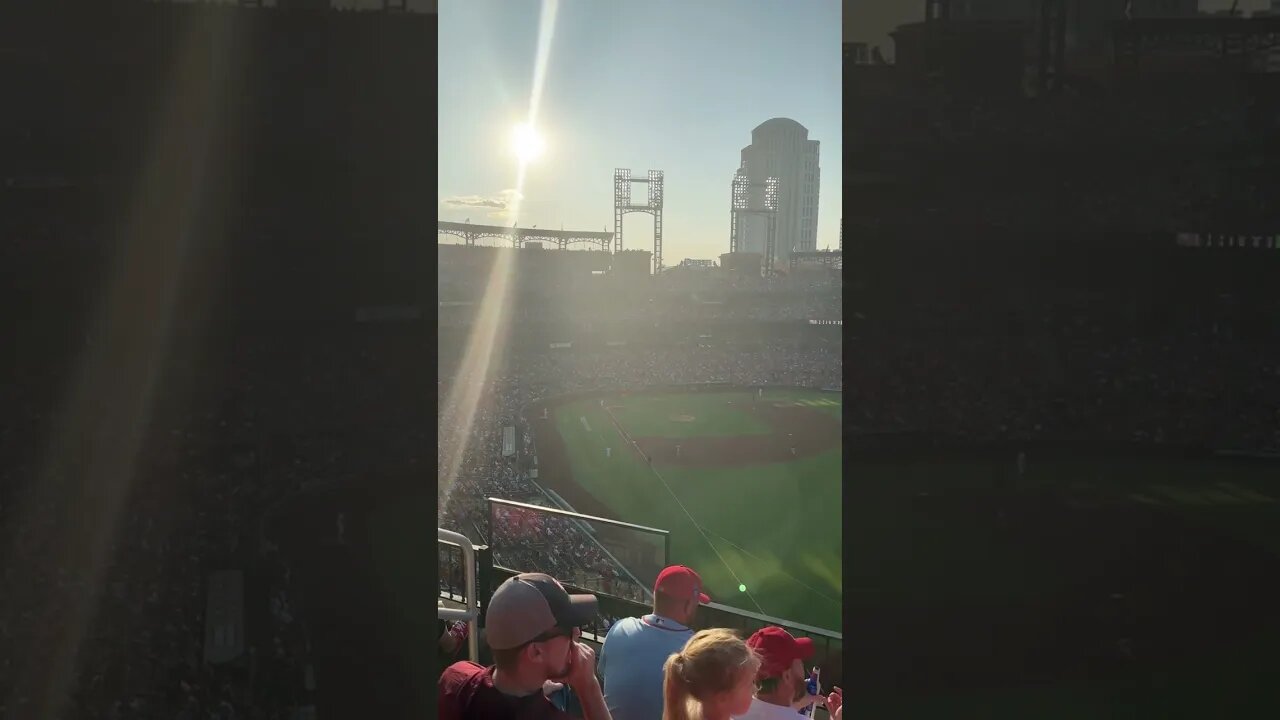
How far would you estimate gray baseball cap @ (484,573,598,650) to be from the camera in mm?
1249

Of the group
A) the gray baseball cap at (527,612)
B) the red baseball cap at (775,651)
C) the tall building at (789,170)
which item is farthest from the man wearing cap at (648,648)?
the tall building at (789,170)

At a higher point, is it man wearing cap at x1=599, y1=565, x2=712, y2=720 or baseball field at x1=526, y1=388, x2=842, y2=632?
man wearing cap at x1=599, y1=565, x2=712, y2=720

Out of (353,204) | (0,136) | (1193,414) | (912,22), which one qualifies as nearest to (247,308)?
(353,204)

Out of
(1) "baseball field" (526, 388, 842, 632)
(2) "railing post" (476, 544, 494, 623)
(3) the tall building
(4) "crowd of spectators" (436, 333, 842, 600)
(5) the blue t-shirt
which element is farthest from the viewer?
(3) the tall building

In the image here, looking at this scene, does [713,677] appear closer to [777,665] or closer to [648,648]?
[777,665]

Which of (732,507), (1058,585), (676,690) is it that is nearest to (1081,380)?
(1058,585)

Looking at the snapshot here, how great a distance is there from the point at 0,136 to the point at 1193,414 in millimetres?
2383

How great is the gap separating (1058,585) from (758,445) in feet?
66.2

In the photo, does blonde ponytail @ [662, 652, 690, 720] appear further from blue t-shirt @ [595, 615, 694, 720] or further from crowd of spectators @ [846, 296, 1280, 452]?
crowd of spectators @ [846, 296, 1280, 452]

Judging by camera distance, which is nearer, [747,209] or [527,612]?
[527,612]

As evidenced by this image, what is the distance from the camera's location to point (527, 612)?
127 centimetres

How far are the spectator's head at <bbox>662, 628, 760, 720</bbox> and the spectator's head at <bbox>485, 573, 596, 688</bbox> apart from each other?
0.66 ft

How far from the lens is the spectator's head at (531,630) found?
125 centimetres

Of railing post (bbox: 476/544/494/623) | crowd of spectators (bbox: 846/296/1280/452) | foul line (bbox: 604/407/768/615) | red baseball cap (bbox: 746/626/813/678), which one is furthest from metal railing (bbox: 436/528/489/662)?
foul line (bbox: 604/407/768/615)
